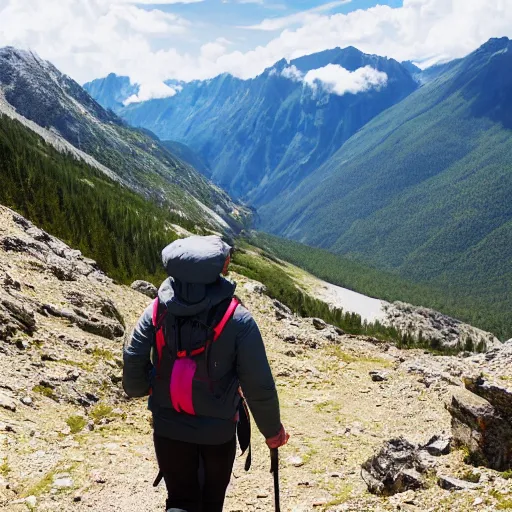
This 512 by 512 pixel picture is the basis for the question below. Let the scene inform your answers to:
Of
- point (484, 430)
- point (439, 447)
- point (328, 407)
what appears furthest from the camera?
point (328, 407)

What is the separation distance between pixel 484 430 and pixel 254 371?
9269mm

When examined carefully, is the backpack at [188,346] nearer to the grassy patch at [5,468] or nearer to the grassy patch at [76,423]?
the grassy patch at [5,468]

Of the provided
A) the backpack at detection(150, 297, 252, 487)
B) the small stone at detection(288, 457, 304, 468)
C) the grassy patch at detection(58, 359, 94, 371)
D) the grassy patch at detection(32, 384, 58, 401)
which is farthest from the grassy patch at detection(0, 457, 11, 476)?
the grassy patch at detection(58, 359, 94, 371)

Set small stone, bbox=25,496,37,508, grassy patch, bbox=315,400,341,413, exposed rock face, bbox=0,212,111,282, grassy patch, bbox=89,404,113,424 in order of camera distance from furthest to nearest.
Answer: exposed rock face, bbox=0,212,111,282, grassy patch, bbox=315,400,341,413, grassy patch, bbox=89,404,113,424, small stone, bbox=25,496,37,508

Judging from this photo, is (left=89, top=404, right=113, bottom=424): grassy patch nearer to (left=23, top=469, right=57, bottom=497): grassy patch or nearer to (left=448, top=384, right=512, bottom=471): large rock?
A: (left=23, top=469, right=57, bottom=497): grassy patch

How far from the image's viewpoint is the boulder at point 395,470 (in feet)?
39.9

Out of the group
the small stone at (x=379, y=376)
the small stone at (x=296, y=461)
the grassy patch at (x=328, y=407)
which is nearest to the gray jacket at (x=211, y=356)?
the small stone at (x=296, y=461)

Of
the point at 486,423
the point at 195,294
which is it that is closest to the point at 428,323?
the point at 486,423

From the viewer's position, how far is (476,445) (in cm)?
1316

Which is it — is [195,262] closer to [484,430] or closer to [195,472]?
[195,472]

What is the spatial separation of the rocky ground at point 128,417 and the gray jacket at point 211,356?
5.49 m

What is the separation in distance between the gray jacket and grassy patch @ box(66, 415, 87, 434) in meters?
9.30

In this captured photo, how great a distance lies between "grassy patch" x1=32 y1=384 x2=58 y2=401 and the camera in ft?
55.4

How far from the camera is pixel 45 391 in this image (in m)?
17.1
